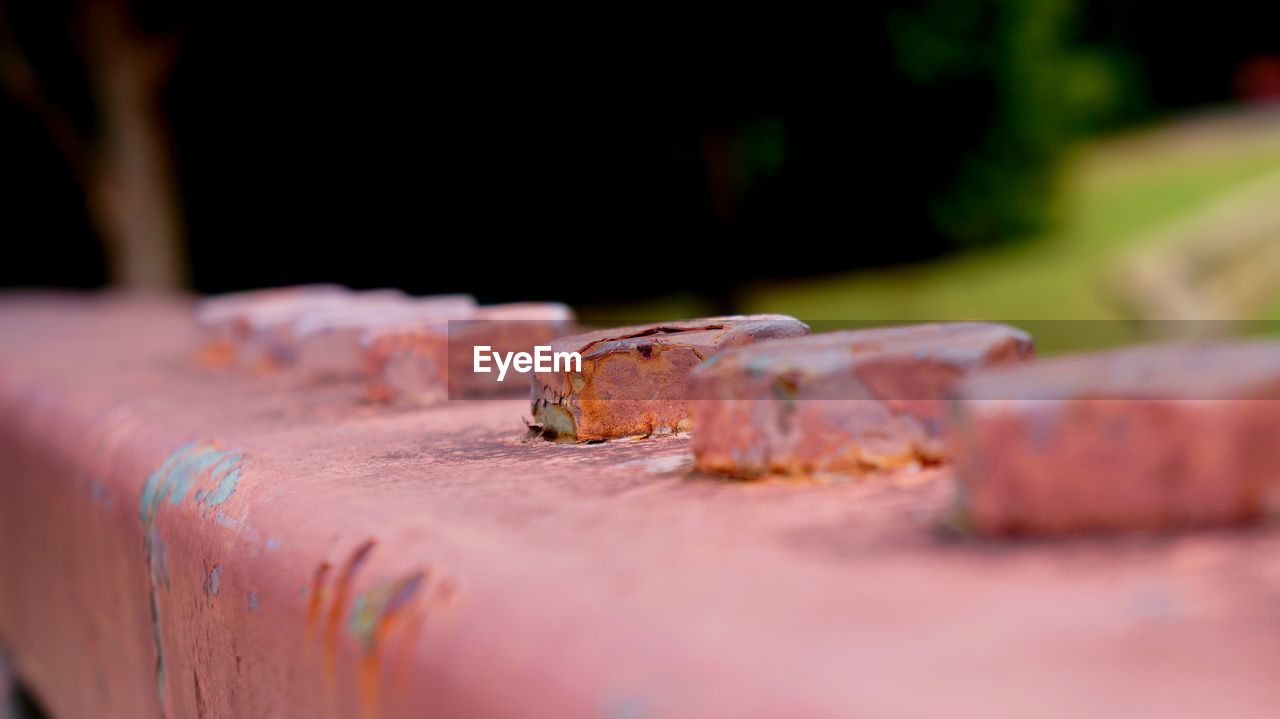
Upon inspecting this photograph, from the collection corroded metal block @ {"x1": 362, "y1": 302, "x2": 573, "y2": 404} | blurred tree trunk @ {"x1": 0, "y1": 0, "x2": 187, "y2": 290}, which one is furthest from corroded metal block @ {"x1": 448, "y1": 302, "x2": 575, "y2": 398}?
blurred tree trunk @ {"x1": 0, "y1": 0, "x2": 187, "y2": 290}

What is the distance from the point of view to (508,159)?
42.7ft

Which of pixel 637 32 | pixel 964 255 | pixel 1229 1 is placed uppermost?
pixel 1229 1

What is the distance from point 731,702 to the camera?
0.58 metres

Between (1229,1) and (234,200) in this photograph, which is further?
(1229,1)

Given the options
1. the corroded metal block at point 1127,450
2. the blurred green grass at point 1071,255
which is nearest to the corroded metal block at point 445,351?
the corroded metal block at point 1127,450

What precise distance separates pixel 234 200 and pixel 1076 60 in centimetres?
907

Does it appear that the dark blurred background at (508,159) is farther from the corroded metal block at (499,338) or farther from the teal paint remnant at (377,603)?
the teal paint remnant at (377,603)

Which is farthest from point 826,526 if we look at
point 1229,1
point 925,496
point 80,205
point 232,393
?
point 1229,1

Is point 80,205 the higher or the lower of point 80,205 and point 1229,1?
the lower

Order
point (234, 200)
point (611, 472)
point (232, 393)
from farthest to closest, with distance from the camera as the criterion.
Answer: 1. point (234, 200)
2. point (232, 393)
3. point (611, 472)

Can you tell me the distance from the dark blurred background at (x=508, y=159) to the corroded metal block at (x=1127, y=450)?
995cm

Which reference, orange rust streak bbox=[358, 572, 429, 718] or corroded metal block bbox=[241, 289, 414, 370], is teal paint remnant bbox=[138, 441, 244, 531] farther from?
corroded metal block bbox=[241, 289, 414, 370]

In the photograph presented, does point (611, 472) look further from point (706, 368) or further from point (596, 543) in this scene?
point (596, 543)

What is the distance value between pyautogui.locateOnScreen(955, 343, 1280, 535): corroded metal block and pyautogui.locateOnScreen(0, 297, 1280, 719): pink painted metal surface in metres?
0.02
